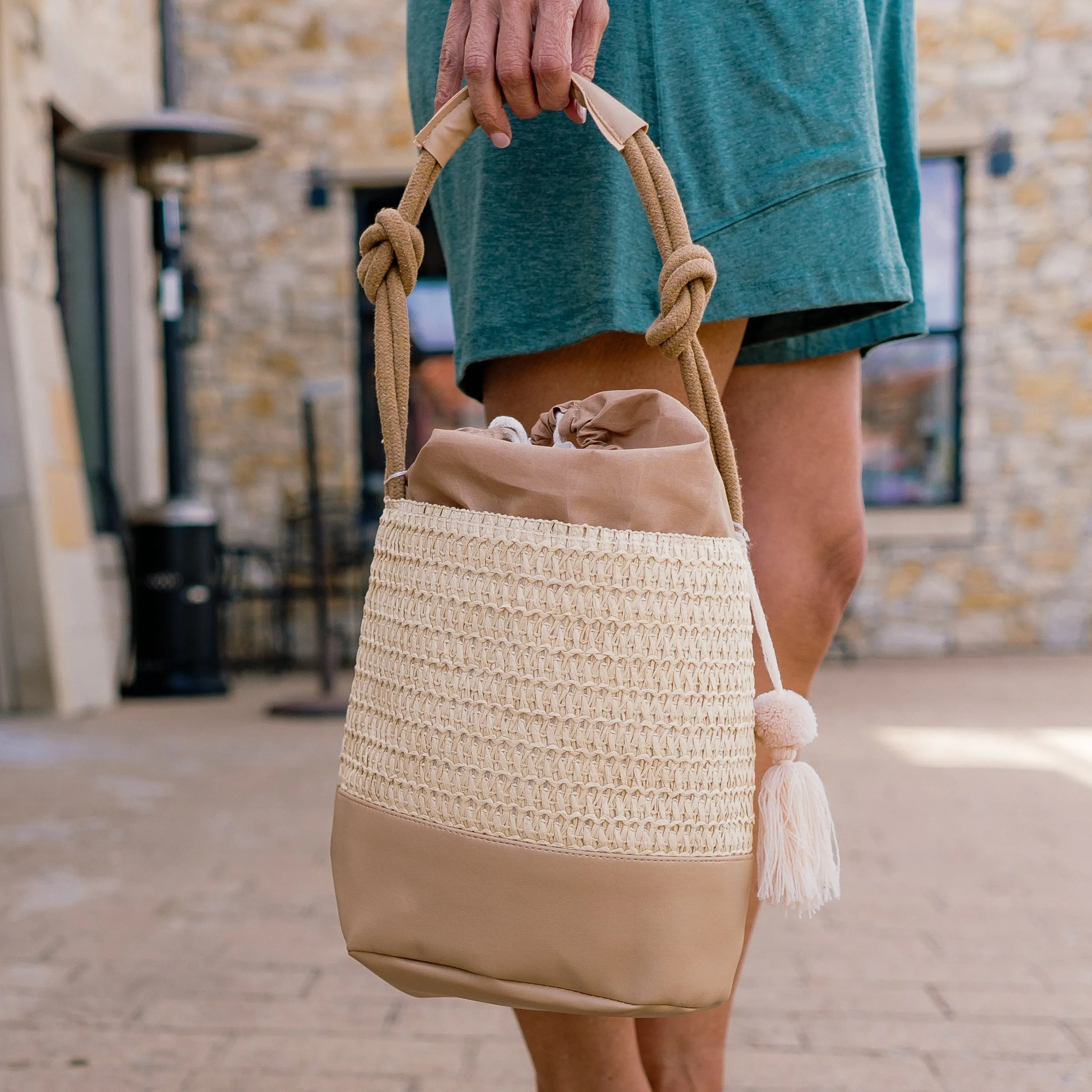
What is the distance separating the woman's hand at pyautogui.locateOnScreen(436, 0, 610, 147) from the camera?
2.83 ft

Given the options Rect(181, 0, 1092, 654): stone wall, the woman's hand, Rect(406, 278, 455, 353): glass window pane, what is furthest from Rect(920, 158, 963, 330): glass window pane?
the woman's hand

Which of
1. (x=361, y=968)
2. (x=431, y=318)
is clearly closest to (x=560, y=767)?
→ (x=361, y=968)

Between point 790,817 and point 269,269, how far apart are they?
21.3 feet

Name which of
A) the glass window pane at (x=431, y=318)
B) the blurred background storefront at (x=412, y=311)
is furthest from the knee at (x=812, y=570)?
the glass window pane at (x=431, y=318)

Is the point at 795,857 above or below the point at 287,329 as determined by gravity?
below

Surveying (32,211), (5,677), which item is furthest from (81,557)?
(32,211)

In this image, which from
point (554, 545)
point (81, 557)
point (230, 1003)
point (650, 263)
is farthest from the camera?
point (81, 557)

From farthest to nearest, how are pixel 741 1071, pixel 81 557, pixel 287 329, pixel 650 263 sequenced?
pixel 287 329
pixel 81 557
pixel 741 1071
pixel 650 263

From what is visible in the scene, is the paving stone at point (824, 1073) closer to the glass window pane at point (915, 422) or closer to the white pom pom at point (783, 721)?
the white pom pom at point (783, 721)

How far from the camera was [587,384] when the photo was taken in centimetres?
102

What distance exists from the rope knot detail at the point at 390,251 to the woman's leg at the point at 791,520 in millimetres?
353

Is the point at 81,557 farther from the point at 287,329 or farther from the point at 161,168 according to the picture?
the point at 287,329

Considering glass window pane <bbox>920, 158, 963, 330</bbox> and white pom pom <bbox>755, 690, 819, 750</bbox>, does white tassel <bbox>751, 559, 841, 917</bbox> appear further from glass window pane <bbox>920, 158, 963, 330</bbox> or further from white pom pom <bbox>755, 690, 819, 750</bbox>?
glass window pane <bbox>920, 158, 963, 330</bbox>

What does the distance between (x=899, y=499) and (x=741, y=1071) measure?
5868 mm
